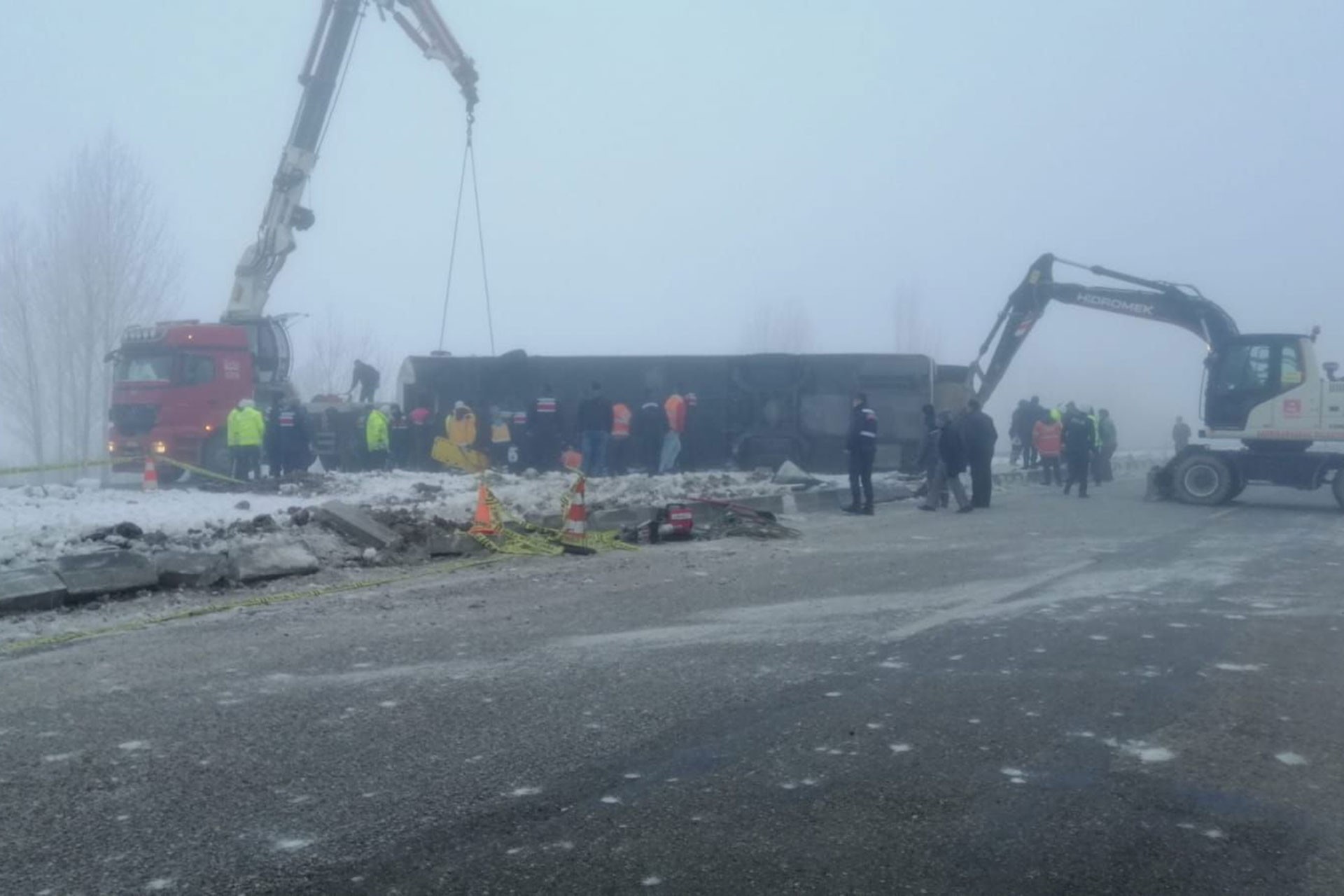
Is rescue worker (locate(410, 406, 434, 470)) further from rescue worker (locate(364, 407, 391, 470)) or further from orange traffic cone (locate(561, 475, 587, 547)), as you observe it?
orange traffic cone (locate(561, 475, 587, 547))

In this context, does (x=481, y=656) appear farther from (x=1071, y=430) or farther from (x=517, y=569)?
(x=1071, y=430)

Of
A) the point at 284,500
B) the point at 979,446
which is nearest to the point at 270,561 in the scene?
the point at 284,500

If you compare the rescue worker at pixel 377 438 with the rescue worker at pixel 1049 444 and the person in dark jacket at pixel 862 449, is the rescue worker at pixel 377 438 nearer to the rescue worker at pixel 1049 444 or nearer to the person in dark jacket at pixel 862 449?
the person in dark jacket at pixel 862 449

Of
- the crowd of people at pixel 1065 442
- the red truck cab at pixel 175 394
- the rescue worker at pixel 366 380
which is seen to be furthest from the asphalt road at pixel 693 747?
the rescue worker at pixel 366 380

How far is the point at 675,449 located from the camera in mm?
25469

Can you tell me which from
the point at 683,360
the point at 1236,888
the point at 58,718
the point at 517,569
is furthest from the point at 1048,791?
the point at 683,360

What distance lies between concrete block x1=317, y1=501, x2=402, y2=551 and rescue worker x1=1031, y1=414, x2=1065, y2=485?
17989mm

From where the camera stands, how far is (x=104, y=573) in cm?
1048

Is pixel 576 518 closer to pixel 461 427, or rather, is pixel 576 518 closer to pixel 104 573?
pixel 104 573

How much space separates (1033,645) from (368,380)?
72.8 ft

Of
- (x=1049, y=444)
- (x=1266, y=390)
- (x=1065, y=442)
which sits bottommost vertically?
(x=1049, y=444)

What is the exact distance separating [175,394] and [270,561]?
15.0 meters

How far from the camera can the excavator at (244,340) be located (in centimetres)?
2512

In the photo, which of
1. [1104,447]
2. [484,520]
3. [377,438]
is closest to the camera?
[484,520]
